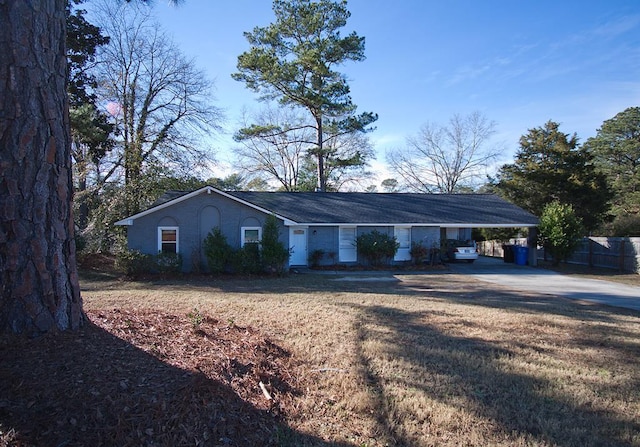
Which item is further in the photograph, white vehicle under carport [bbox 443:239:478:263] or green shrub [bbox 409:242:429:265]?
white vehicle under carport [bbox 443:239:478:263]

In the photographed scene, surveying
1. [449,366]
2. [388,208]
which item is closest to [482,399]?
[449,366]

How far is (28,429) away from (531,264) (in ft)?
73.9

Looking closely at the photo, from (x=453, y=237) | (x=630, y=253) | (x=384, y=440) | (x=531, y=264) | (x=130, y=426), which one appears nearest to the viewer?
(x=130, y=426)

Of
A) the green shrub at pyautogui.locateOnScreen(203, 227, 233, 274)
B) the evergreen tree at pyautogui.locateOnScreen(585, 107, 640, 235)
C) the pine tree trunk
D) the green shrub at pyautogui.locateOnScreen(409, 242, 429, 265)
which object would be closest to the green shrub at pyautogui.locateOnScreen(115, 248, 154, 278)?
the green shrub at pyautogui.locateOnScreen(203, 227, 233, 274)

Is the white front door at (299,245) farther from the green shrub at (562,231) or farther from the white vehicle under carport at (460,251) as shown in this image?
the green shrub at (562,231)

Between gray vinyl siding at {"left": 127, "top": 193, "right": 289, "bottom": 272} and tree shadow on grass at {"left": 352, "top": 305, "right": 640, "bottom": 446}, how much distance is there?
40.2 ft

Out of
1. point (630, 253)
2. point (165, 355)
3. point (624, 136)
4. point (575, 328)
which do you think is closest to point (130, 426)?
point (165, 355)

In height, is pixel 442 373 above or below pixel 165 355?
below

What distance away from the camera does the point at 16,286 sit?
350 centimetres

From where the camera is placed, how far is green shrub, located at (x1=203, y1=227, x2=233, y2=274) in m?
15.9

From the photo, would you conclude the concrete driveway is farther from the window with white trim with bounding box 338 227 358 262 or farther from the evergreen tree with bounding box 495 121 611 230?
the evergreen tree with bounding box 495 121 611 230

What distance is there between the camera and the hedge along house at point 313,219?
16.8 meters

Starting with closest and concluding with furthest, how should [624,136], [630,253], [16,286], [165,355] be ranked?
[16,286] < [165,355] < [630,253] < [624,136]

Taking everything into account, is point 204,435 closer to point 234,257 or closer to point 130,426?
point 130,426
